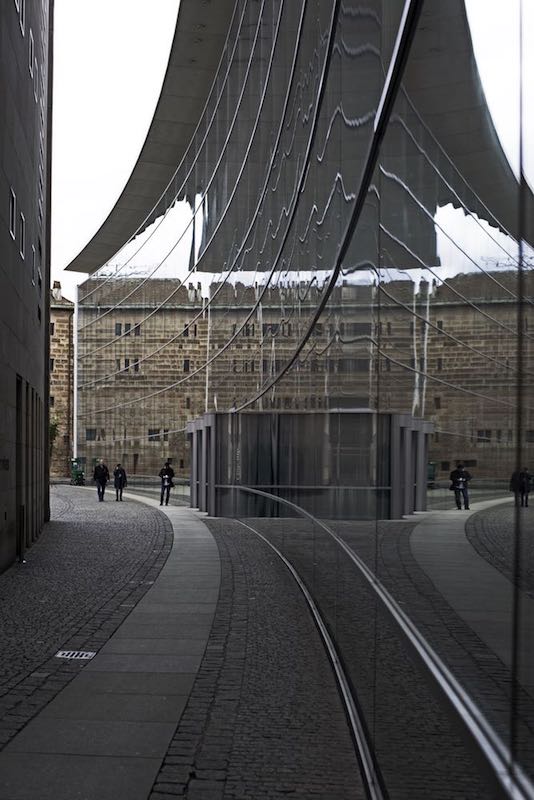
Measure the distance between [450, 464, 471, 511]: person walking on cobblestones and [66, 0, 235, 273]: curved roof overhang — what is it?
1153 inches

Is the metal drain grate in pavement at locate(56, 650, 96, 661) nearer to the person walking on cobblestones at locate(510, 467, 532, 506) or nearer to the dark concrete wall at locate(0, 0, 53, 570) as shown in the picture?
the dark concrete wall at locate(0, 0, 53, 570)

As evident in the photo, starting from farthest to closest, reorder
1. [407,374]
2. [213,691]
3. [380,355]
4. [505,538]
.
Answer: [213,691] < [380,355] < [407,374] < [505,538]

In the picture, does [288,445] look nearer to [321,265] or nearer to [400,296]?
[321,265]

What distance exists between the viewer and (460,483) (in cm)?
304

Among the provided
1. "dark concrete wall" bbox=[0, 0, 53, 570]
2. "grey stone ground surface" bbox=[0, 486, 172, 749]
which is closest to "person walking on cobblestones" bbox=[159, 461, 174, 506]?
"dark concrete wall" bbox=[0, 0, 53, 570]

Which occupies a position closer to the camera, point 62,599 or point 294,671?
point 294,671

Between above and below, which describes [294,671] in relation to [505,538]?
below

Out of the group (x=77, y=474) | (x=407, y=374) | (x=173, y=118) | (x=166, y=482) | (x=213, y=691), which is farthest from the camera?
(x=77, y=474)

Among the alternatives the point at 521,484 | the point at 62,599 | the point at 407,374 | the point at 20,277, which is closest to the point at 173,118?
the point at 20,277

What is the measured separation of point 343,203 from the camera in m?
7.70

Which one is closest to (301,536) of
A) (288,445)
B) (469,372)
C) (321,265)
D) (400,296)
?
(288,445)

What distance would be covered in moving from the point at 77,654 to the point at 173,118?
32.2 m

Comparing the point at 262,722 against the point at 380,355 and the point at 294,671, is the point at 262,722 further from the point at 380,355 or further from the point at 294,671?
the point at 380,355

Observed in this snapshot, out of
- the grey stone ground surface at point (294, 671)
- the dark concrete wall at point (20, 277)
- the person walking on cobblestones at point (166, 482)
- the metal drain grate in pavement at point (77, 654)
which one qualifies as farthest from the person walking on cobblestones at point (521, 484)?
the person walking on cobblestones at point (166, 482)
